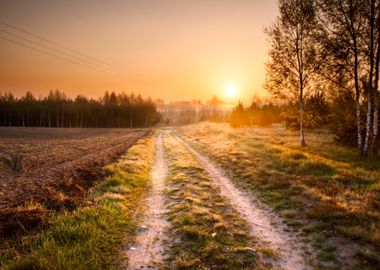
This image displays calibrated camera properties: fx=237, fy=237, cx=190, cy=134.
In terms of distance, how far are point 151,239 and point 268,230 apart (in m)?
4.06

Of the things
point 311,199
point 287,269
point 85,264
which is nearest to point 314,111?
point 311,199

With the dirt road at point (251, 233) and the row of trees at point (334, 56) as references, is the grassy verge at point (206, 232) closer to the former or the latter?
the dirt road at point (251, 233)

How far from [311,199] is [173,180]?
7.78 m

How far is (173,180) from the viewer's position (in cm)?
1495

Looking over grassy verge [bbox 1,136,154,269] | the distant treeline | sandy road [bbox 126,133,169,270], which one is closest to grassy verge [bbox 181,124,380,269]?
sandy road [bbox 126,133,169,270]

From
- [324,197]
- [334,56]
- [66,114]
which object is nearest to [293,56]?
[334,56]

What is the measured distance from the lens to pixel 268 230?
834cm

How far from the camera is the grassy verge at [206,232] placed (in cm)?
640

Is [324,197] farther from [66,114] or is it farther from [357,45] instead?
[66,114]

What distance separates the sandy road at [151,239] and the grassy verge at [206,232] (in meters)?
0.38

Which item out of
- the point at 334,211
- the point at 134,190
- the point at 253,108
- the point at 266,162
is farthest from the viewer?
the point at 253,108

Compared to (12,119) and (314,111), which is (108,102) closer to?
(12,119)

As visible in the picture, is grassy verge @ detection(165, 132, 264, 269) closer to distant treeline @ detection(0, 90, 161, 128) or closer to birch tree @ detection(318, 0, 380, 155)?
birch tree @ detection(318, 0, 380, 155)

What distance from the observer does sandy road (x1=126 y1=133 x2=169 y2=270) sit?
6410mm
